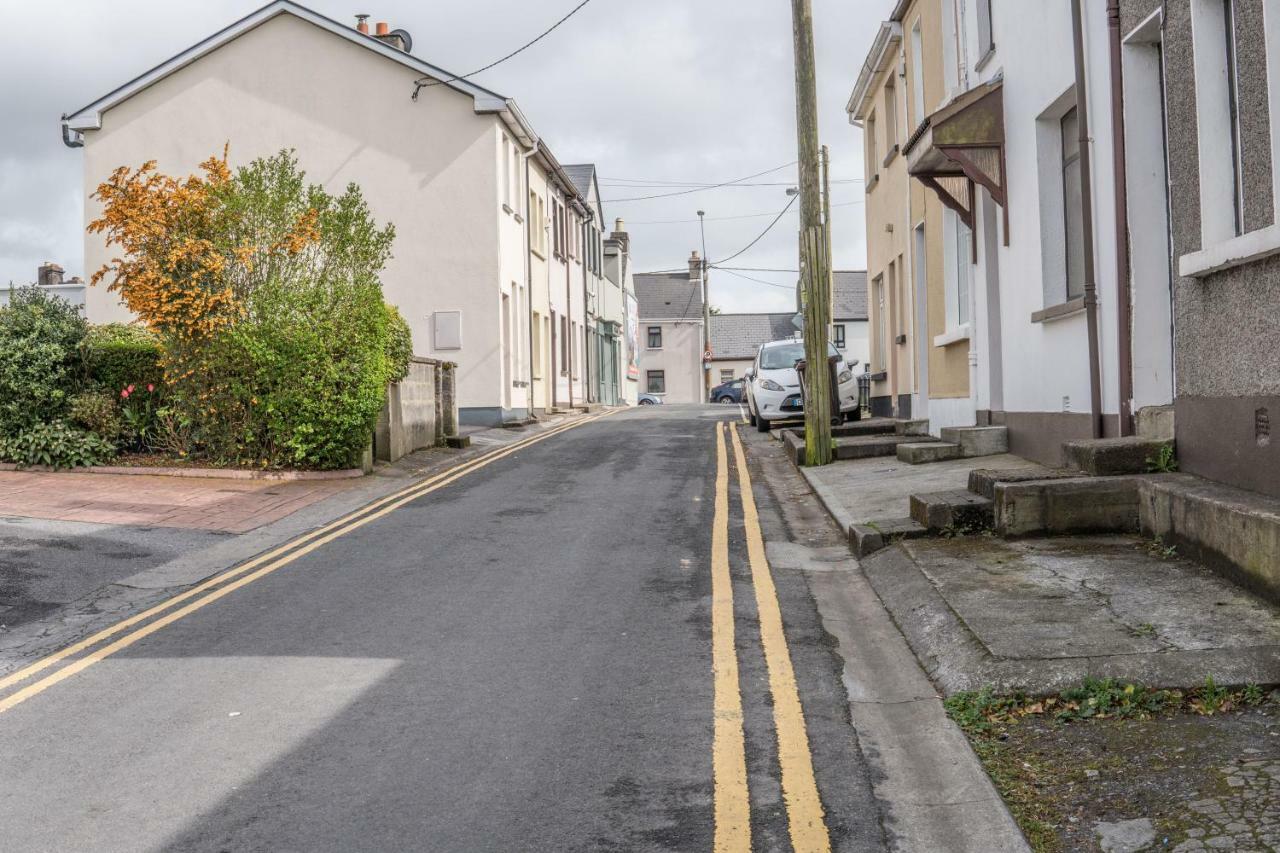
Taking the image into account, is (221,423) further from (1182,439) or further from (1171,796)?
(1171,796)

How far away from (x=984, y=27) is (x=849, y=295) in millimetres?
61077

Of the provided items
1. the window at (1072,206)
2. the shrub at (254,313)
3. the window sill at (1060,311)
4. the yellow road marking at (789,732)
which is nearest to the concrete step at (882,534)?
the yellow road marking at (789,732)

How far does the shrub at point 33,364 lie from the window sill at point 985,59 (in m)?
11.7

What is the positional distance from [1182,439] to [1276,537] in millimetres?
2404

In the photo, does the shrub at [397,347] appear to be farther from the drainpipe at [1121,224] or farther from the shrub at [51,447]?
the drainpipe at [1121,224]

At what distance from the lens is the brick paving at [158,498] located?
39.7ft

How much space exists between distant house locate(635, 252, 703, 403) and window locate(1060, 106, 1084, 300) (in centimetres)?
6231

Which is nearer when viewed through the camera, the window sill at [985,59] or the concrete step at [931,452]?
the window sill at [985,59]

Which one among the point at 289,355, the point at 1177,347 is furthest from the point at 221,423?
the point at 1177,347

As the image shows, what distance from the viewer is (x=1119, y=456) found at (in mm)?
8516

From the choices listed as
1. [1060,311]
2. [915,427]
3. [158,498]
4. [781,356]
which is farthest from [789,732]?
[781,356]

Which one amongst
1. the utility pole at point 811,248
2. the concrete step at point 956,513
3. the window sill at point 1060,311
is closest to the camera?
the concrete step at point 956,513

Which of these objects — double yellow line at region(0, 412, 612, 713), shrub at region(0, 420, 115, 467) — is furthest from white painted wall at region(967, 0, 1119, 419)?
shrub at region(0, 420, 115, 467)

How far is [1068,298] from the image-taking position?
1141cm
